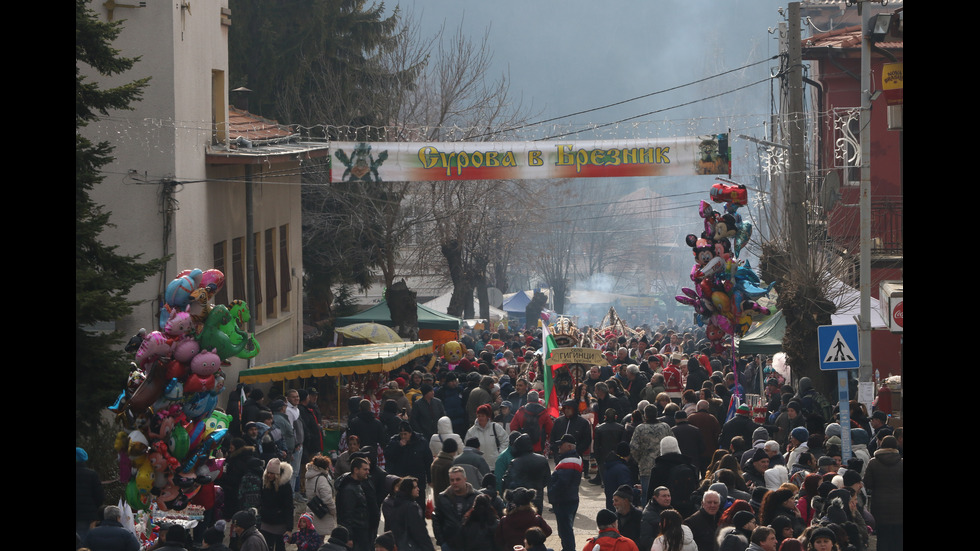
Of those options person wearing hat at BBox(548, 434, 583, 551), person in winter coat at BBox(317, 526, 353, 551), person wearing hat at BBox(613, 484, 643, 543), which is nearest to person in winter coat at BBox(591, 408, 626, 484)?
person wearing hat at BBox(548, 434, 583, 551)

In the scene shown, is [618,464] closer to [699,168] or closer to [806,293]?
[806,293]

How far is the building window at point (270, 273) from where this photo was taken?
79.8ft

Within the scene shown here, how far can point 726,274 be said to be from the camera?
65.4 ft

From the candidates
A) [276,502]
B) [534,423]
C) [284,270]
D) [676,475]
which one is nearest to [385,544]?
[276,502]

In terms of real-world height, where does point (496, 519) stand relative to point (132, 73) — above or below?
below

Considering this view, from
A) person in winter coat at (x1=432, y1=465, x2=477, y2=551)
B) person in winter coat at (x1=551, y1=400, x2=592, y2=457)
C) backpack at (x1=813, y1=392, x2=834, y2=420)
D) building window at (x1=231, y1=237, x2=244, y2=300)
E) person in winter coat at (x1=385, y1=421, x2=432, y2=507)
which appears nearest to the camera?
person in winter coat at (x1=432, y1=465, x2=477, y2=551)

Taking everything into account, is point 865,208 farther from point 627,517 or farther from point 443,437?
point 627,517

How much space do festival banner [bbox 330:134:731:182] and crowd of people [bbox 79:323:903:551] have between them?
3.96m

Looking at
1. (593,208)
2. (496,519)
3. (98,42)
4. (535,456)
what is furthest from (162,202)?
(593,208)

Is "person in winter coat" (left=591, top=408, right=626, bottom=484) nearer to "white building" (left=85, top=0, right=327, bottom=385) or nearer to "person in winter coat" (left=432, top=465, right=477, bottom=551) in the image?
"person in winter coat" (left=432, top=465, right=477, bottom=551)

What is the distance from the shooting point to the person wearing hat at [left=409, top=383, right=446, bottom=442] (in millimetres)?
15898
